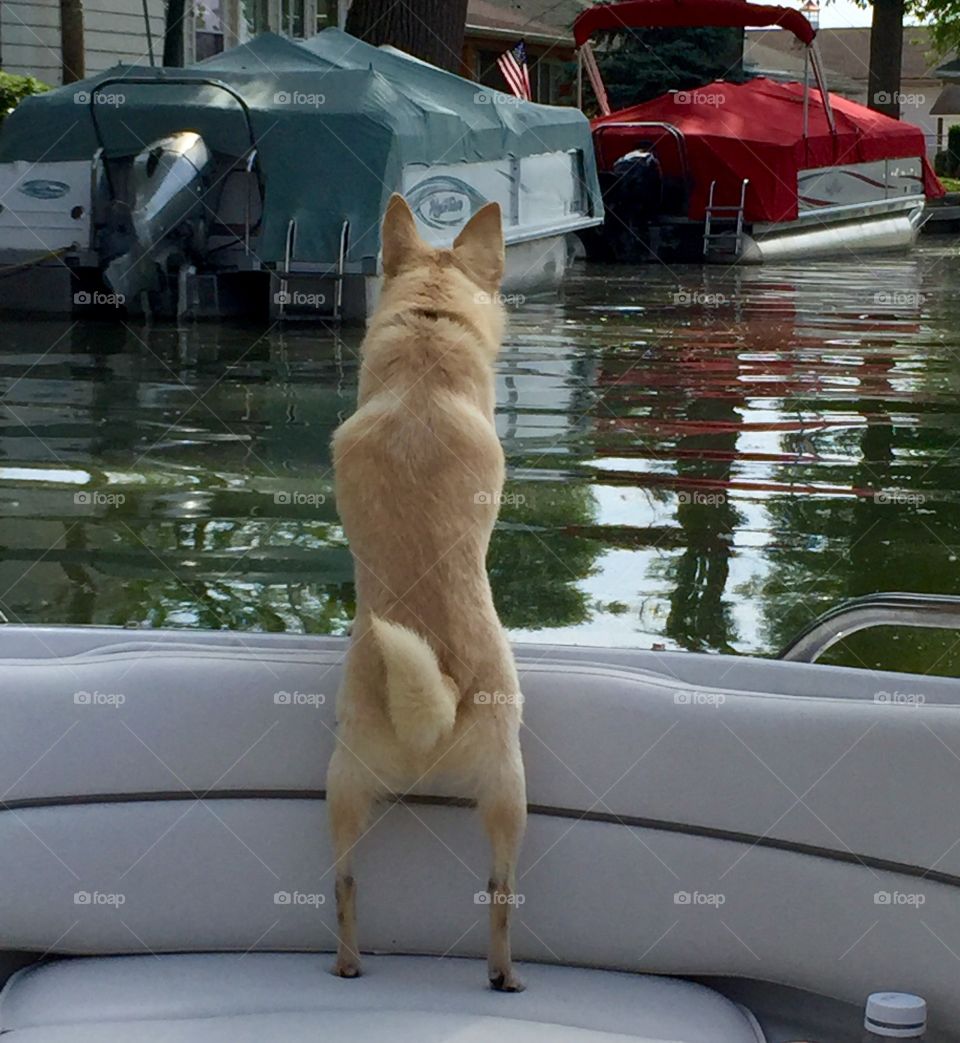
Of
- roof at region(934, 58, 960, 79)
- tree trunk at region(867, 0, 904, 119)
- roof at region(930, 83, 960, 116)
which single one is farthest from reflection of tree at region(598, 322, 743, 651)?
roof at region(930, 83, 960, 116)

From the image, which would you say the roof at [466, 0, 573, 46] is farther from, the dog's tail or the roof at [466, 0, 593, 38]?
the dog's tail

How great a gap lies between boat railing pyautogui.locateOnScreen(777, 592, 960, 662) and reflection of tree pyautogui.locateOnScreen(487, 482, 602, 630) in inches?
119

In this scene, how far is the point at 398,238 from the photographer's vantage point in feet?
11.5

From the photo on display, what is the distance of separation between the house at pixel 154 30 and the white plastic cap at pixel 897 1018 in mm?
17561

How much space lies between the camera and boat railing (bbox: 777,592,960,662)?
3.18 metres

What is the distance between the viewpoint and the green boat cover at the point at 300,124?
14297 mm

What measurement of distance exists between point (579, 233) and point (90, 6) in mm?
7842

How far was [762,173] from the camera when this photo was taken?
21.8 meters

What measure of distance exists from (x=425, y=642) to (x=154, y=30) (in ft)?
80.7

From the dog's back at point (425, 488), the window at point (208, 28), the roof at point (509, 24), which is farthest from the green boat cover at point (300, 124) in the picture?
the roof at point (509, 24)

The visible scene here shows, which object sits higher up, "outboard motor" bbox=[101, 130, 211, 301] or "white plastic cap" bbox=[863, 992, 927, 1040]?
"outboard motor" bbox=[101, 130, 211, 301]

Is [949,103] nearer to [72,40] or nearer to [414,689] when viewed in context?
[72,40]

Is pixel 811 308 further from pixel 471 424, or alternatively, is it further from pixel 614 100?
pixel 614 100

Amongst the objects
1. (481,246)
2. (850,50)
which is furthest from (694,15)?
(850,50)
